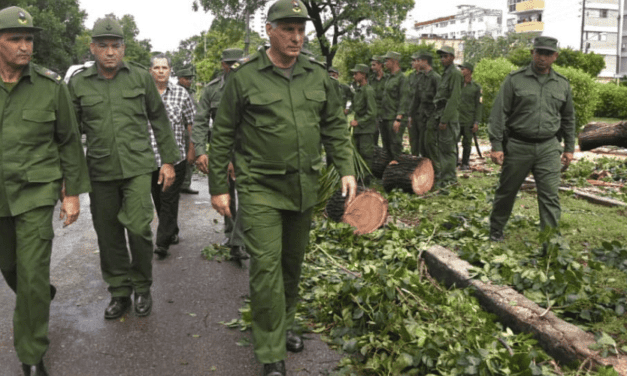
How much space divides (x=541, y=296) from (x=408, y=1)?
78.5ft

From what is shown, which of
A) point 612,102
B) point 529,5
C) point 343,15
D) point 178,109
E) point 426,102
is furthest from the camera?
point 529,5

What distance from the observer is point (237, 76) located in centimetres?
396

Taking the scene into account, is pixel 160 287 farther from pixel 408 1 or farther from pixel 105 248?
pixel 408 1

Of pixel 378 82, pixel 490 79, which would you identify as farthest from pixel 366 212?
pixel 490 79

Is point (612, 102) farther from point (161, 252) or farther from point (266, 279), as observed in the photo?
point (266, 279)

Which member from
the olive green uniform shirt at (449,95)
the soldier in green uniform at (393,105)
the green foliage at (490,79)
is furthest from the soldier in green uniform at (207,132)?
the green foliage at (490,79)

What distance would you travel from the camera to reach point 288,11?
3.86 m

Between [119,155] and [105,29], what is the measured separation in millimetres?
965

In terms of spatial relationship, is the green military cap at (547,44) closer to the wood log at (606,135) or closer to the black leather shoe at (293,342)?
the wood log at (606,135)

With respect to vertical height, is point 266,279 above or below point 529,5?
below

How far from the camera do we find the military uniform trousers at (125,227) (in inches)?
200

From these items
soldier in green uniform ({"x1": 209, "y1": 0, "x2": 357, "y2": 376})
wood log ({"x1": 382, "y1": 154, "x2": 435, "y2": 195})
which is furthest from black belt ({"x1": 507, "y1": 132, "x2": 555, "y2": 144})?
wood log ({"x1": 382, "y1": 154, "x2": 435, "y2": 195})

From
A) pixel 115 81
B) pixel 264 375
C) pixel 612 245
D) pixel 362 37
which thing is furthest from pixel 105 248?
pixel 362 37

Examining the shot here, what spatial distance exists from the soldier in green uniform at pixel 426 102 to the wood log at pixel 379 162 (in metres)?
0.65
